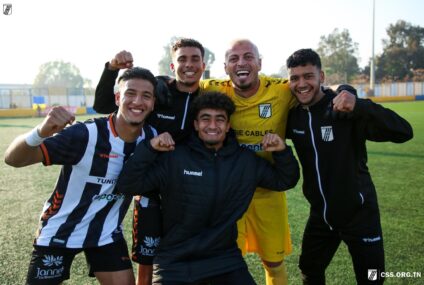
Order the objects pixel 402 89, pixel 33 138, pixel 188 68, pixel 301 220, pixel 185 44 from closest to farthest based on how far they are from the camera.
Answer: pixel 33 138, pixel 188 68, pixel 185 44, pixel 301 220, pixel 402 89

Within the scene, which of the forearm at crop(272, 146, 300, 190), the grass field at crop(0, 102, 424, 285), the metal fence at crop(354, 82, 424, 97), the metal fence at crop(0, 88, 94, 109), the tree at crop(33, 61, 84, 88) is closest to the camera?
the forearm at crop(272, 146, 300, 190)

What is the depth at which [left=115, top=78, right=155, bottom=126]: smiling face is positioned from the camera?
3.12 meters

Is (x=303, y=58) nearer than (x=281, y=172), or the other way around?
(x=281, y=172)

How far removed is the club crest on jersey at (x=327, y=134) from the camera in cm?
326

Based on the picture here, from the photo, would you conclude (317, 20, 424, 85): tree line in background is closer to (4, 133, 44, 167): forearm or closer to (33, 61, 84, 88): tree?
(33, 61, 84, 88): tree

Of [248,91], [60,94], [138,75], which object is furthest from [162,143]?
[60,94]

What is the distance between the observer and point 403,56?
71250 millimetres

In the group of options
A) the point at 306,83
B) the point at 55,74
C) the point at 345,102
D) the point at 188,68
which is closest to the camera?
the point at 345,102

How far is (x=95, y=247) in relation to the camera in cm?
317

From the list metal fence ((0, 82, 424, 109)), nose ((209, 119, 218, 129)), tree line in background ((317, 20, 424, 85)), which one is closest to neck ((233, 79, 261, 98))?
nose ((209, 119, 218, 129))

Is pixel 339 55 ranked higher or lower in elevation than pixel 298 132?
higher

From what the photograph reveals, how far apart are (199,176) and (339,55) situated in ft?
272

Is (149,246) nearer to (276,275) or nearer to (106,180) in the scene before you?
(106,180)

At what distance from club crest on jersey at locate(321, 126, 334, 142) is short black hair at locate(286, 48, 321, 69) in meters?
0.59
